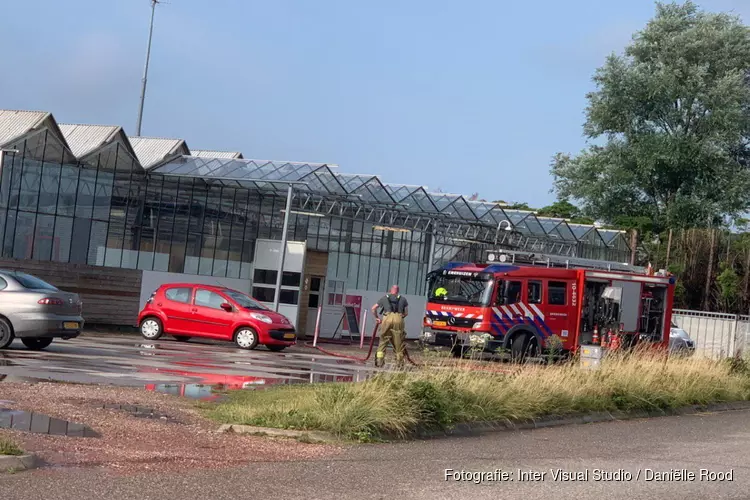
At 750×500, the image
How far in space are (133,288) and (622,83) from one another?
99.4 feet

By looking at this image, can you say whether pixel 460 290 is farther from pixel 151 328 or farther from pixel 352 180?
pixel 151 328

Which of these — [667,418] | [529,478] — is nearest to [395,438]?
[529,478]

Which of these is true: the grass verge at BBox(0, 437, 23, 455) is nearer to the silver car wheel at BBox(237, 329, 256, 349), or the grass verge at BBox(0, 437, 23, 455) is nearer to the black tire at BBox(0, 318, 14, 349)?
the black tire at BBox(0, 318, 14, 349)

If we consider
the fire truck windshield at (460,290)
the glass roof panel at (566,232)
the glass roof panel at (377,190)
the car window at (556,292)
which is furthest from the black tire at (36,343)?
the glass roof panel at (566,232)

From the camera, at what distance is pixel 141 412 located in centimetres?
1290

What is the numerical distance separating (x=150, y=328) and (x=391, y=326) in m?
7.62

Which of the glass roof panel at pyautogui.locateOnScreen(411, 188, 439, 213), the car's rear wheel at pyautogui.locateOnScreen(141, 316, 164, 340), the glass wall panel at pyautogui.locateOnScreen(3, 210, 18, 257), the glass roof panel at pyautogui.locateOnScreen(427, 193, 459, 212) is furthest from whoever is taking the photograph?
the glass roof panel at pyautogui.locateOnScreen(427, 193, 459, 212)

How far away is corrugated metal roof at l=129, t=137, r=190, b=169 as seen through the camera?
113 ft

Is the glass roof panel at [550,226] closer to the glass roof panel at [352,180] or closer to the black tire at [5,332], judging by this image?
the glass roof panel at [352,180]

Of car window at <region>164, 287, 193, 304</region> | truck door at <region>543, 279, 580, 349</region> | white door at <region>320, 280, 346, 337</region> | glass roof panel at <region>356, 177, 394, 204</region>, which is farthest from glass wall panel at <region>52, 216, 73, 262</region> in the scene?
truck door at <region>543, 279, 580, 349</region>

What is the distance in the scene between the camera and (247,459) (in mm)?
10477

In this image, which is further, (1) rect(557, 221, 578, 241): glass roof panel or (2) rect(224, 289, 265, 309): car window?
(1) rect(557, 221, 578, 241): glass roof panel

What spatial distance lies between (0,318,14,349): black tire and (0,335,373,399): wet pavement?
0.20 meters

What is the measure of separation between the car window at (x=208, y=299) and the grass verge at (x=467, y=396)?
1073 centimetres
